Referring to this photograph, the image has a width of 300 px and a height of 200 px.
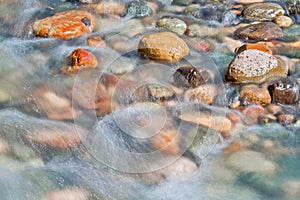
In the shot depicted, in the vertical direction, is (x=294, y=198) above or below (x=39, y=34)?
below

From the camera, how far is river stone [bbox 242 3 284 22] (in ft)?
21.0

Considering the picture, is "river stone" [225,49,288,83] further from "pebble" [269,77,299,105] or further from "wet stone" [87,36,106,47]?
"wet stone" [87,36,106,47]

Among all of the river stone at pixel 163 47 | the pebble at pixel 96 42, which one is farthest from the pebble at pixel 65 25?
the river stone at pixel 163 47

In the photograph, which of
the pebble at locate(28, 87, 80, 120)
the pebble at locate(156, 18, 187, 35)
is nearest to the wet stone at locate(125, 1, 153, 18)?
the pebble at locate(156, 18, 187, 35)

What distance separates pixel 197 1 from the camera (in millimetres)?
6949

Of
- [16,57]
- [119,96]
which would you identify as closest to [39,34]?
[16,57]

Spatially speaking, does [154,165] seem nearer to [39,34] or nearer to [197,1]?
[39,34]

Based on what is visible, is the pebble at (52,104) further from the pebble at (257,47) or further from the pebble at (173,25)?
the pebble at (257,47)

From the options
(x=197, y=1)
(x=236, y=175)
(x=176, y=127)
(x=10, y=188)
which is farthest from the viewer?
(x=197, y=1)

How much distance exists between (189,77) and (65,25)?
207 centimetres

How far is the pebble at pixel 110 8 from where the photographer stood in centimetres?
653

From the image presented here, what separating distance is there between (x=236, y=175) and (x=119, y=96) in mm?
1634

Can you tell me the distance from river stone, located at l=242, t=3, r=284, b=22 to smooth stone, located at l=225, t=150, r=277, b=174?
2923 millimetres

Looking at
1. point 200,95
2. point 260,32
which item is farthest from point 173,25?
point 200,95
